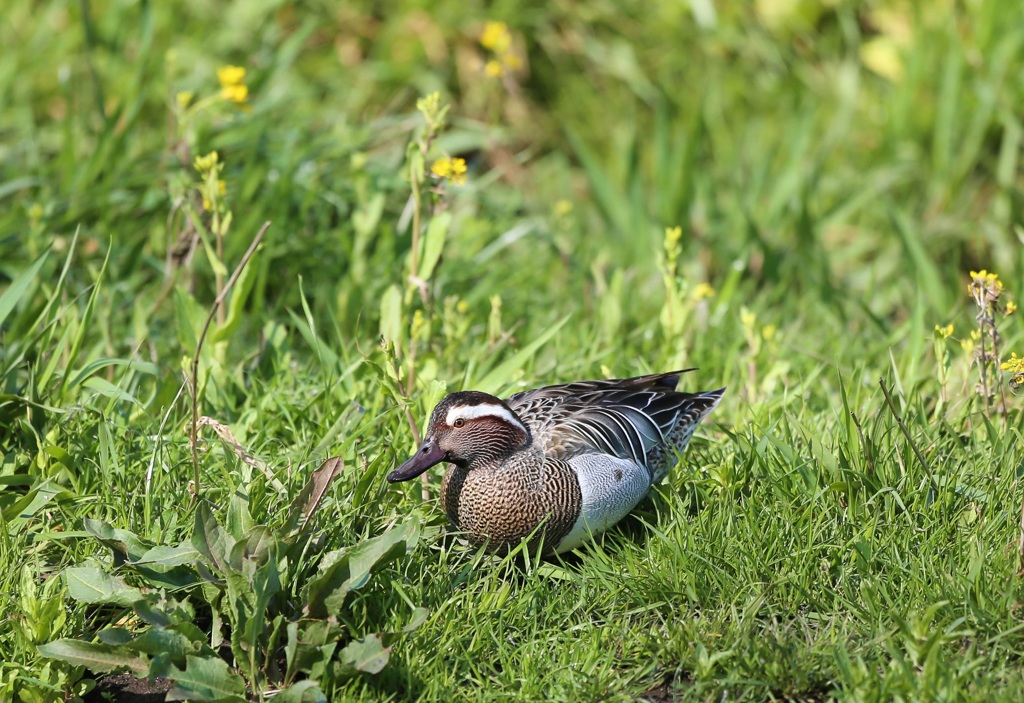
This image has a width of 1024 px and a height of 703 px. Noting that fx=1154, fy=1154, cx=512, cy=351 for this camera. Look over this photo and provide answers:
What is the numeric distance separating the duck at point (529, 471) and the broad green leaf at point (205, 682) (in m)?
0.67

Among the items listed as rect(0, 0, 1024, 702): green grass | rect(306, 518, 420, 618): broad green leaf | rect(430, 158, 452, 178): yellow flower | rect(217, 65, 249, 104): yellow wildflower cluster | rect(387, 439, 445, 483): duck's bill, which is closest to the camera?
rect(306, 518, 420, 618): broad green leaf

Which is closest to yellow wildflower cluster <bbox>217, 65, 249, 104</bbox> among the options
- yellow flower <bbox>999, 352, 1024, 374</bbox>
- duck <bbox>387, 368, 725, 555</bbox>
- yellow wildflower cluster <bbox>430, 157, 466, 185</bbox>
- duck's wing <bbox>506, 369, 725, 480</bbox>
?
yellow wildflower cluster <bbox>430, 157, 466, 185</bbox>

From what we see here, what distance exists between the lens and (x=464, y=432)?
320cm

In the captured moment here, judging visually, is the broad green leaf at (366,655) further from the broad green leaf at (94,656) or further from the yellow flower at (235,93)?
the yellow flower at (235,93)

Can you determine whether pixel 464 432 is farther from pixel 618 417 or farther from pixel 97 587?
pixel 97 587

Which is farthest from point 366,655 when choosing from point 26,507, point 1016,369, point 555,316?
point 555,316

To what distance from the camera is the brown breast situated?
10.4 feet

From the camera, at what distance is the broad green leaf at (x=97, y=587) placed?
9.20 ft

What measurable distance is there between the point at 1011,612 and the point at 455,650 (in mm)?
1380

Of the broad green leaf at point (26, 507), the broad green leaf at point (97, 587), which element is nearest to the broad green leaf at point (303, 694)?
the broad green leaf at point (97, 587)

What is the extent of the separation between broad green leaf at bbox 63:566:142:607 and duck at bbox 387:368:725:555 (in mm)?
726

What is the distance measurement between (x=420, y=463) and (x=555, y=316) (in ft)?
5.62

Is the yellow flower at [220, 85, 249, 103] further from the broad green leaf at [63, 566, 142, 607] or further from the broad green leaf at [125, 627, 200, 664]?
the broad green leaf at [125, 627, 200, 664]

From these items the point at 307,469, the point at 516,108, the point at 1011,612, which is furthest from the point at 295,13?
the point at 1011,612
